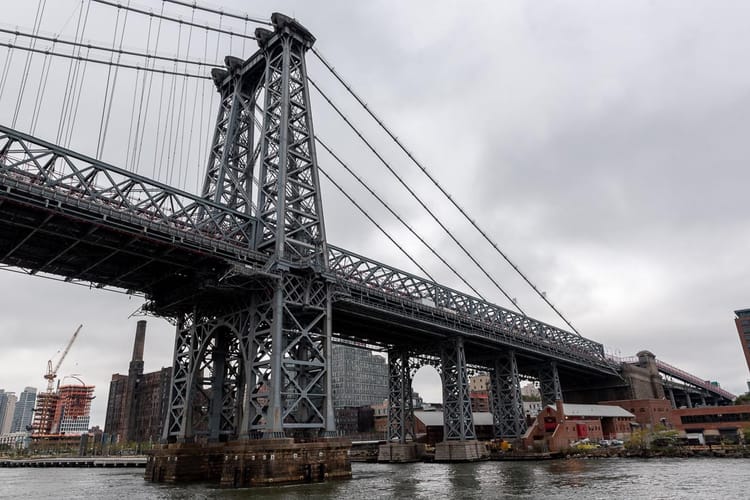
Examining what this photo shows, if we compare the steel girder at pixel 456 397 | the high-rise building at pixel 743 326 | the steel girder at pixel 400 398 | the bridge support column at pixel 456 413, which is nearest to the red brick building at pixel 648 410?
the bridge support column at pixel 456 413

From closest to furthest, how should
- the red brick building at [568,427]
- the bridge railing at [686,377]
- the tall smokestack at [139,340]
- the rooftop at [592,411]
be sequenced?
the red brick building at [568,427]
the rooftop at [592,411]
the bridge railing at [686,377]
the tall smokestack at [139,340]

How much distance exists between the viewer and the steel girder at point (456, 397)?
68.1 metres

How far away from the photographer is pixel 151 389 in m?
178

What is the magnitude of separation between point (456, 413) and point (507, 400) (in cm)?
1515

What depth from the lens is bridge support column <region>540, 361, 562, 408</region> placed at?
91375 mm

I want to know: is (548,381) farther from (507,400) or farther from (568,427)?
(568,427)

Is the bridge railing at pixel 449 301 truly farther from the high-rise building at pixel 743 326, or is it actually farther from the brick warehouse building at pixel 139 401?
the brick warehouse building at pixel 139 401

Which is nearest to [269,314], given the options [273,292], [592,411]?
[273,292]

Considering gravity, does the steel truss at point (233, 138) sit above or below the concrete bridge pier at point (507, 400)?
above

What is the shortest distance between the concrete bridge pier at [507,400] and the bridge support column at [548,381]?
12.1 meters

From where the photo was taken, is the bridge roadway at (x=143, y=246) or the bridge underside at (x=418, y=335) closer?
the bridge roadway at (x=143, y=246)

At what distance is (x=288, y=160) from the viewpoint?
163ft

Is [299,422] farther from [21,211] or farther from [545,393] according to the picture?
[545,393]

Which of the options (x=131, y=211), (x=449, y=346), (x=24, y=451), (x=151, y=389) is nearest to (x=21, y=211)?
(x=131, y=211)
